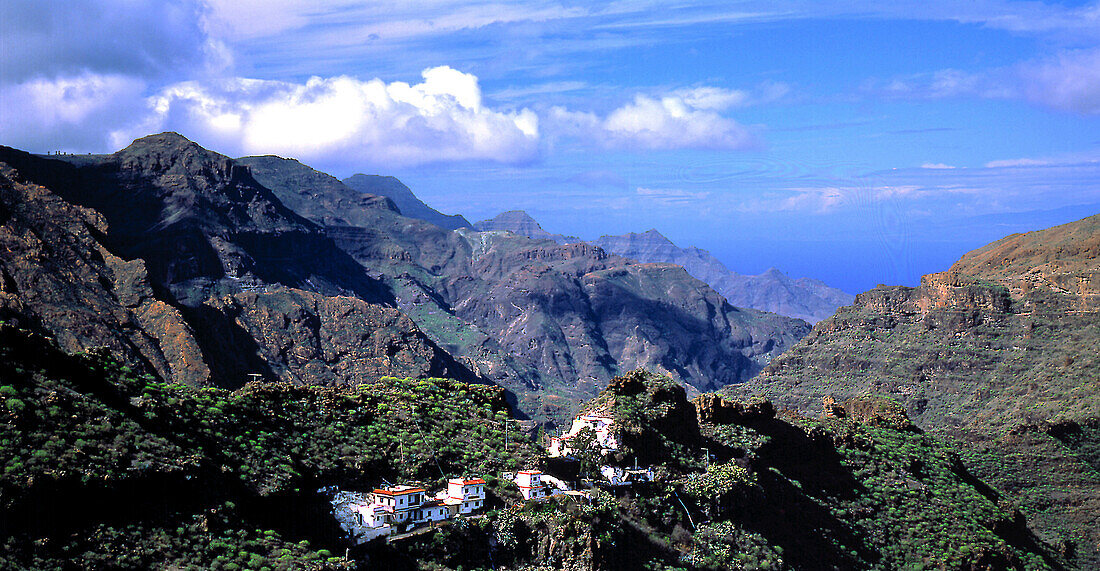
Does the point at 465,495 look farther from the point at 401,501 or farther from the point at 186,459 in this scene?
the point at 186,459

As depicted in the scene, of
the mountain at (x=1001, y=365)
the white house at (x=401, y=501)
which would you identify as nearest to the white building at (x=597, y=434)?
the white house at (x=401, y=501)

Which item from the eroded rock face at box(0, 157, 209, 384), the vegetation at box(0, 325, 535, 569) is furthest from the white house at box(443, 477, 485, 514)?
the eroded rock face at box(0, 157, 209, 384)

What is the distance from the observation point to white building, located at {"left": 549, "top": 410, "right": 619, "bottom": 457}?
74.8 m

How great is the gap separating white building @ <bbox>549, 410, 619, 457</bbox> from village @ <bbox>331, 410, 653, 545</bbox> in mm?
73

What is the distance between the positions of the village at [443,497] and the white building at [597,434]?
0.07 m

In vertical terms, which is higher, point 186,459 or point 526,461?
point 186,459

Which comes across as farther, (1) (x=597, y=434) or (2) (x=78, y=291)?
(2) (x=78, y=291)

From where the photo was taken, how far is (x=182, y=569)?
49.5 meters

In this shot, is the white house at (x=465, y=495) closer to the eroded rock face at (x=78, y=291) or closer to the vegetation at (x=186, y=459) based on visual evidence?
the vegetation at (x=186, y=459)

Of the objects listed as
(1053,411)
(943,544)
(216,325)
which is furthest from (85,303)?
(1053,411)

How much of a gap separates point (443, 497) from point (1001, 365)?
106 m

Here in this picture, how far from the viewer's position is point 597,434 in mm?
75625

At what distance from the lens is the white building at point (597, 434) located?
74750 mm

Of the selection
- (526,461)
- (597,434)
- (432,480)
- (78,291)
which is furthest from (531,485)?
(78,291)
